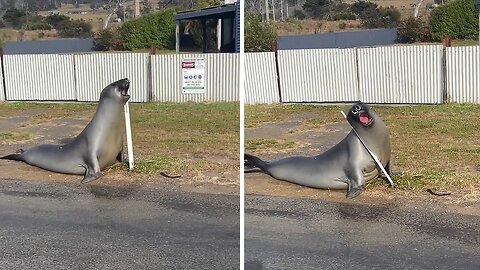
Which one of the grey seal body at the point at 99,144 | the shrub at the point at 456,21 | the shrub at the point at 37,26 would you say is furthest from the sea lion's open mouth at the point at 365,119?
the shrub at the point at 37,26

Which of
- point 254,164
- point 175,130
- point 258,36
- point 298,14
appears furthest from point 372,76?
point 298,14

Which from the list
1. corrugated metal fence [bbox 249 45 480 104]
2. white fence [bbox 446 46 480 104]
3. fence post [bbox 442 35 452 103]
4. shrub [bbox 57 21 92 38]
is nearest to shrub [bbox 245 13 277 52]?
corrugated metal fence [bbox 249 45 480 104]

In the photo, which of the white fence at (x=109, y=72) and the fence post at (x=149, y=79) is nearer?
the fence post at (x=149, y=79)

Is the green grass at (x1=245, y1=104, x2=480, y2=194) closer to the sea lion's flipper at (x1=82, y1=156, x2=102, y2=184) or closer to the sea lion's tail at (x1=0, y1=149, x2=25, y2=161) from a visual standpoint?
the sea lion's flipper at (x1=82, y1=156, x2=102, y2=184)

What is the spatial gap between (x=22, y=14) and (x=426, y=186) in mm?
64757

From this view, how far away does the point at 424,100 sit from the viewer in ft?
59.1

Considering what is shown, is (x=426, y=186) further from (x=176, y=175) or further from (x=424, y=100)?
(x=424, y=100)

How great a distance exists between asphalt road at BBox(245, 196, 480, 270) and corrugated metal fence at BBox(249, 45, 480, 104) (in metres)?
10.3

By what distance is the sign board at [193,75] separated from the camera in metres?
20.8

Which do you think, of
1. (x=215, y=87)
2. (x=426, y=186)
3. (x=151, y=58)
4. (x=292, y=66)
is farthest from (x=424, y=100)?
(x=426, y=186)

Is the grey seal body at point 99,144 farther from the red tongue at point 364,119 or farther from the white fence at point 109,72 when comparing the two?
the white fence at point 109,72

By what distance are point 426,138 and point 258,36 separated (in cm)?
2152

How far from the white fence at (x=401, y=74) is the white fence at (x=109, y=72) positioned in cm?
635

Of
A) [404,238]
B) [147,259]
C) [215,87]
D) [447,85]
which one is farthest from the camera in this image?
[215,87]
